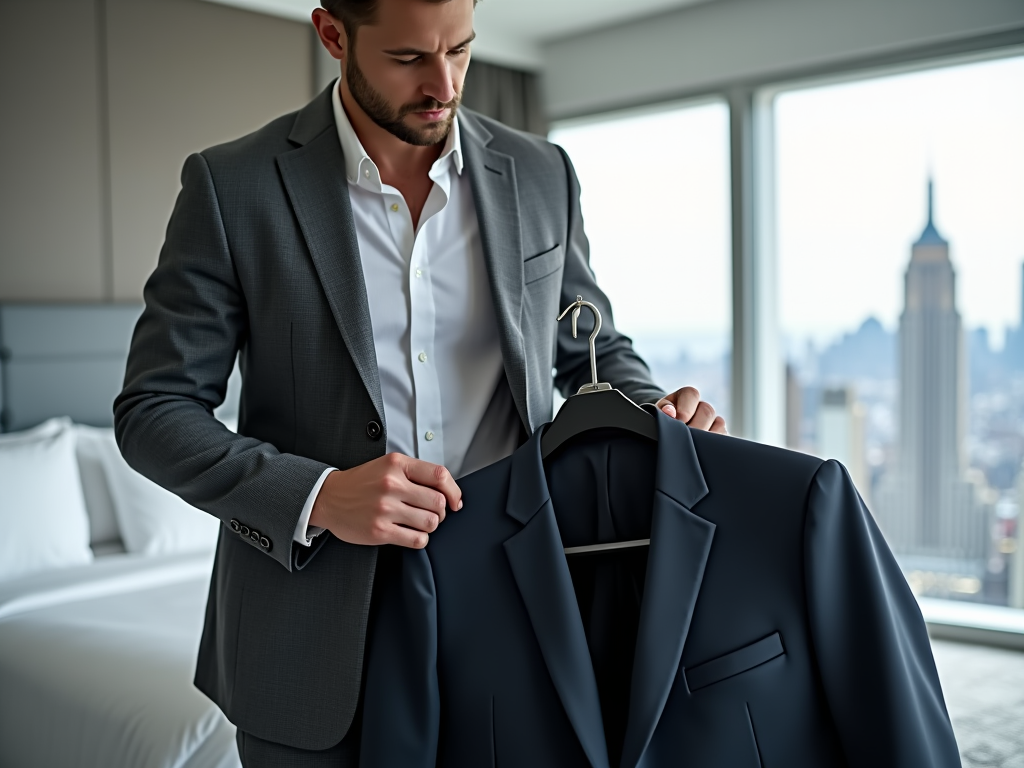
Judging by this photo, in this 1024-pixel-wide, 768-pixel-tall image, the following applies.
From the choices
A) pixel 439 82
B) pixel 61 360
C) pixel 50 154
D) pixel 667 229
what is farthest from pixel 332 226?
pixel 667 229

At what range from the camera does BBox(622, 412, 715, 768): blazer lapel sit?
3.49 feet

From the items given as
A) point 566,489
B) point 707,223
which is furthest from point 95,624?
point 707,223

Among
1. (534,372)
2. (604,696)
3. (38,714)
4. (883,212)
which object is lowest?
(38,714)

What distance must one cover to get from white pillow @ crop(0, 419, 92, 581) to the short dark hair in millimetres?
2328

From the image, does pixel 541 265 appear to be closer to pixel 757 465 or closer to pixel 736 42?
pixel 757 465

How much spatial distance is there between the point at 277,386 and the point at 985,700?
3166 millimetres

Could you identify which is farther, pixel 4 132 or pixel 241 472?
pixel 4 132

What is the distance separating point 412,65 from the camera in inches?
49.4

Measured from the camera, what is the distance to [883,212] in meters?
4.38

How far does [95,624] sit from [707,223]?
344cm

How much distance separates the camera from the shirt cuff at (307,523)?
3.81 feet

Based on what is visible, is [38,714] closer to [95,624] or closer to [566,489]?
[95,624]

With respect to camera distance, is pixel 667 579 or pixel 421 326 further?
pixel 421 326

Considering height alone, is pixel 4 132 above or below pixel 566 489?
above
